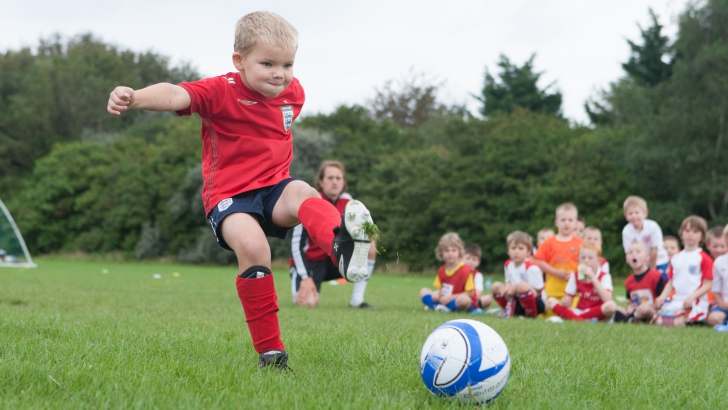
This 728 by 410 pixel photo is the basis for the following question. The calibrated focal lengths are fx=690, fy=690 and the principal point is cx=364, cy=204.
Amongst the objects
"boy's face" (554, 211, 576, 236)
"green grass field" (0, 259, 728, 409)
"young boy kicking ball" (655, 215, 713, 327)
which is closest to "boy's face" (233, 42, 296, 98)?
"green grass field" (0, 259, 728, 409)

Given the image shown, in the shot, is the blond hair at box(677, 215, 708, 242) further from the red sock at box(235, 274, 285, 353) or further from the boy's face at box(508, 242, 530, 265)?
the red sock at box(235, 274, 285, 353)

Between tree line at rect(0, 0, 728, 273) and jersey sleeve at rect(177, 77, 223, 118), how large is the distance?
46.8 feet

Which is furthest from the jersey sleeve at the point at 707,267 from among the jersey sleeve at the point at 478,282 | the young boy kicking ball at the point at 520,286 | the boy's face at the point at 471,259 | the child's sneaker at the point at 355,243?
the child's sneaker at the point at 355,243

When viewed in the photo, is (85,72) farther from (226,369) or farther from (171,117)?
(226,369)

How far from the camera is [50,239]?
47.6 metres

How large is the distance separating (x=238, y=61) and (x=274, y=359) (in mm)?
1717

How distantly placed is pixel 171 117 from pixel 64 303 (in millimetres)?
52913

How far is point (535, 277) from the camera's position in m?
10.1

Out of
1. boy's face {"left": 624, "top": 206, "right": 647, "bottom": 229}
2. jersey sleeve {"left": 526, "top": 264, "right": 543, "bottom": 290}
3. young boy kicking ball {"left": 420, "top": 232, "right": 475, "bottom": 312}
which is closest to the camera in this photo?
jersey sleeve {"left": 526, "top": 264, "right": 543, "bottom": 290}

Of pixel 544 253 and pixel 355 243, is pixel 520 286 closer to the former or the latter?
pixel 544 253

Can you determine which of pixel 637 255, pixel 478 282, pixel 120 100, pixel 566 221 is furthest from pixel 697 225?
pixel 120 100

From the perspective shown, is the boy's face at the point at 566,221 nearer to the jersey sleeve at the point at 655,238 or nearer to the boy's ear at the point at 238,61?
the jersey sleeve at the point at 655,238

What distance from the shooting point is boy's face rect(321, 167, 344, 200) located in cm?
961

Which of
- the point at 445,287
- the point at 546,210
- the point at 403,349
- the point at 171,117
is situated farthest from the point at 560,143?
the point at 171,117
